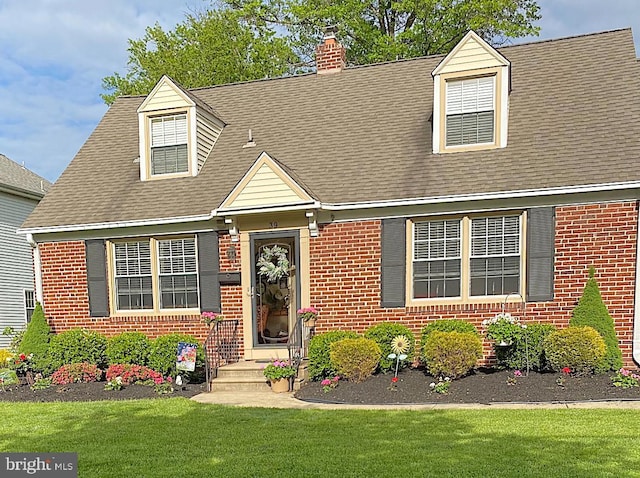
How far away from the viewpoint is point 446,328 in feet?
24.1

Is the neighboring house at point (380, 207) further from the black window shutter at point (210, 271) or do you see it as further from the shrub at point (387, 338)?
the shrub at point (387, 338)

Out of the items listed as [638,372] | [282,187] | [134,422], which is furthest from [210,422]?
[638,372]

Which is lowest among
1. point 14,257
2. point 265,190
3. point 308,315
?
point 308,315

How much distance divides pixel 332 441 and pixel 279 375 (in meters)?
2.58

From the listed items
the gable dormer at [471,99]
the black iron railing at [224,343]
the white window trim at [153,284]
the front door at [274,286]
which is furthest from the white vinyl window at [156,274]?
the gable dormer at [471,99]

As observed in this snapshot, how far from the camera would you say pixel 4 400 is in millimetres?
7199

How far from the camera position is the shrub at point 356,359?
274 inches

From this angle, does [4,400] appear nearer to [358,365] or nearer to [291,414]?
[291,414]

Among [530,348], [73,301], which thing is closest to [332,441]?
[530,348]

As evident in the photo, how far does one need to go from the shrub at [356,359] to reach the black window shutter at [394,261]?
107 centimetres

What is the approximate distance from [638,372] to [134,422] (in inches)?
276

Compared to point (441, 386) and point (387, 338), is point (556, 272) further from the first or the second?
point (387, 338)

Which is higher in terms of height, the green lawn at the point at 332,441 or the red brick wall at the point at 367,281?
the red brick wall at the point at 367,281

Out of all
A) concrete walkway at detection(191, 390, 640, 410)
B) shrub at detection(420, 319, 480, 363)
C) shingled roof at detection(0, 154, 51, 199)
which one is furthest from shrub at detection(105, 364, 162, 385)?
shingled roof at detection(0, 154, 51, 199)
